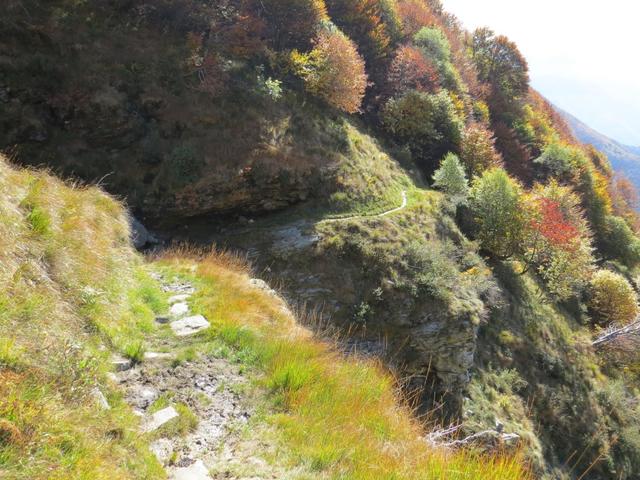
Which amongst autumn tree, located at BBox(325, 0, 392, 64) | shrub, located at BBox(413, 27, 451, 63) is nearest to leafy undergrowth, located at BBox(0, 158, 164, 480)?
autumn tree, located at BBox(325, 0, 392, 64)

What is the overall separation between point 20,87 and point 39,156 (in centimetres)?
238

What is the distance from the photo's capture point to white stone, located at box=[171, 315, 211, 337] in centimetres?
689

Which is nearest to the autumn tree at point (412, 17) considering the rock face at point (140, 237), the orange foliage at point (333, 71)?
the orange foliage at point (333, 71)

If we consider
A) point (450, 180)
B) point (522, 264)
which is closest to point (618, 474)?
point (522, 264)

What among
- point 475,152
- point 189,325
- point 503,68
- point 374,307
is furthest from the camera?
point 503,68

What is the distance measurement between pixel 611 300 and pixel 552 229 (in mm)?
8501

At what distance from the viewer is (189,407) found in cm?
515

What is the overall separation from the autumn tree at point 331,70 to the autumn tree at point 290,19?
3.21ft

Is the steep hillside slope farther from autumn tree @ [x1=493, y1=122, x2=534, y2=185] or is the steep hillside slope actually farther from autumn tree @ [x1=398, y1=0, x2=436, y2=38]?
autumn tree @ [x1=493, y1=122, x2=534, y2=185]

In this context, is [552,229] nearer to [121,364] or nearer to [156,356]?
[156,356]

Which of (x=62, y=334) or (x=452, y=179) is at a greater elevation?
(x=452, y=179)

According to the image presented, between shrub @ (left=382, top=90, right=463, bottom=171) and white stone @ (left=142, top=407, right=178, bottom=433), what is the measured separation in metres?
21.5

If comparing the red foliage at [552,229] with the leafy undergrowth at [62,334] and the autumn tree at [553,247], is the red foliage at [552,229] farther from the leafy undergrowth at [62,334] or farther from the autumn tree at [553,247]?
the leafy undergrowth at [62,334]

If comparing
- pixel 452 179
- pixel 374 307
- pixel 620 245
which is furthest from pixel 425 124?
pixel 620 245
